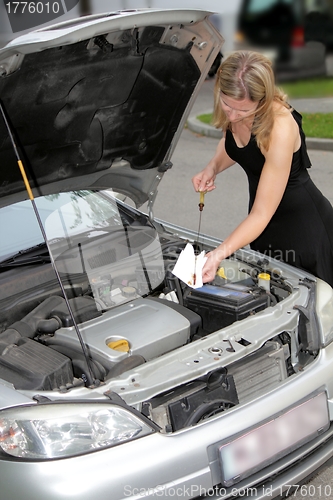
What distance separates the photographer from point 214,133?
945 centimetres

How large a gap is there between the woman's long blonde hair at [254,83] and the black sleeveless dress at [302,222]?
0.32 m

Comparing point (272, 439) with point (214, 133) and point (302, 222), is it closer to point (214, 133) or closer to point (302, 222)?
point (302, 222)

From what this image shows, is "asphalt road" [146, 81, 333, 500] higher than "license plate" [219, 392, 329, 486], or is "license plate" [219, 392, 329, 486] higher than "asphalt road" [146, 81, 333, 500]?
"license plate" [219, 392, 329, 486]

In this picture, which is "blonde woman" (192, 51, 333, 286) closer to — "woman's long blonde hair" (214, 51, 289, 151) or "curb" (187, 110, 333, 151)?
"woman's long blonde hair" (214, 51, 289, 151)

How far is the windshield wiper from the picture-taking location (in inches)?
114

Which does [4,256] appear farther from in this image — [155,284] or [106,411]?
[106,411]

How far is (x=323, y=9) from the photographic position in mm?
13695

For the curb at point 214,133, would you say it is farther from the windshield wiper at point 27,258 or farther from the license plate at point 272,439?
the license plate at point 272,439

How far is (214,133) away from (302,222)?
21.2 ft

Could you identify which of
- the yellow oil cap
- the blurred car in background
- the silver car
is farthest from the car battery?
the blurred car in background

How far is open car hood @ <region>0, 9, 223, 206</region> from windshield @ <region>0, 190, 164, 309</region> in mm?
120

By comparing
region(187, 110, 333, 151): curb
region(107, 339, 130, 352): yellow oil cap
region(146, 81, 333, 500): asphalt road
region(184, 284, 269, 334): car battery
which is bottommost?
region(187, 110, 333, 151): curb

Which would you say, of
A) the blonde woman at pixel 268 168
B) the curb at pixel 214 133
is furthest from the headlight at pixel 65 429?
the curb at pixel 214 133

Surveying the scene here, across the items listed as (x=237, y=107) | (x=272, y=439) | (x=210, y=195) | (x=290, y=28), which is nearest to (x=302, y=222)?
(x=237, y=107)
